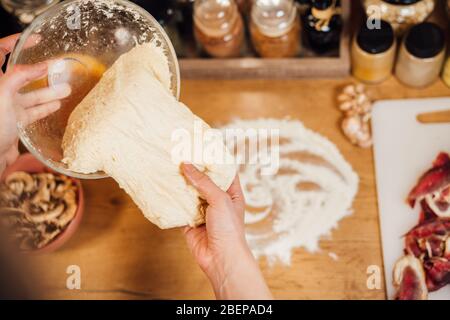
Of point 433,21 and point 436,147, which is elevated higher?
point 433,21

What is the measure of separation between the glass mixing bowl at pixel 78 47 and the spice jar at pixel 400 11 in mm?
437

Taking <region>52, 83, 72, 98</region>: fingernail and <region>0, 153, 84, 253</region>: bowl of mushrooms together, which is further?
<region>0, 153, 84, 253</region>: bowl of mushrooms

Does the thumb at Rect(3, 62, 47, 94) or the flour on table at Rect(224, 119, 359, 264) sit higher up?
the thumb at Rect(3, 62, 47, 94)

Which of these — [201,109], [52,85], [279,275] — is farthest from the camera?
[201,109]

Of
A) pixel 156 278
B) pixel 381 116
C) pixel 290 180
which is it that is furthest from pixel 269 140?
pixel 156 278

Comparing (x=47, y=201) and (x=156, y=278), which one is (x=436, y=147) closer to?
(x=156, y=278)

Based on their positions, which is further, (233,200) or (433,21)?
(433,21)

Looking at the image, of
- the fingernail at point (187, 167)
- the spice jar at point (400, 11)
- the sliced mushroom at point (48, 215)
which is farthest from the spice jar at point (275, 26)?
the sliced mushroom at point (48, 215)

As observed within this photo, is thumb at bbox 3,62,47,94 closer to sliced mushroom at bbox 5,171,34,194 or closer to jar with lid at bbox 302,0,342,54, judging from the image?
sliced mushroom at bbox 5,171,34,194

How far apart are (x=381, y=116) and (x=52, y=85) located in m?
0.62

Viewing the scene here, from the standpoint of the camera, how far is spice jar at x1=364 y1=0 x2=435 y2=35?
39.1 inches

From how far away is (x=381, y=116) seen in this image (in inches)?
41.1

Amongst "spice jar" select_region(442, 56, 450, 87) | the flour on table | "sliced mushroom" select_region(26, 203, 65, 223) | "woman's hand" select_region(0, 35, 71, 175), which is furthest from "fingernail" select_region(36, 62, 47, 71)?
"spice jar" select_region(442, 56, 450, 87)

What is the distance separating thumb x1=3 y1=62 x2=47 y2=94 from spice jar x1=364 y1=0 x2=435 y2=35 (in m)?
0.62
